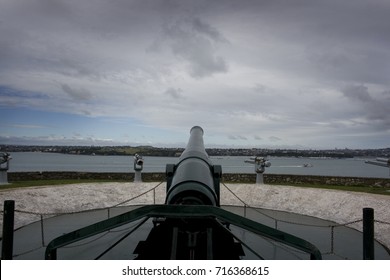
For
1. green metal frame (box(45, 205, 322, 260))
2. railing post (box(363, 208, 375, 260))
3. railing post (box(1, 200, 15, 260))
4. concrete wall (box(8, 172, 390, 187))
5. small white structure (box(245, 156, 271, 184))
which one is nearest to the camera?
green metal frame (box(45, 205, 322, 260))

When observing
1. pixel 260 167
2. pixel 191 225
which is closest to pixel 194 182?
pixel 191 225

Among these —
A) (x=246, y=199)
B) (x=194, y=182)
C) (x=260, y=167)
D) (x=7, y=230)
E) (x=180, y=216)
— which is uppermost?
(x=194, y=182)

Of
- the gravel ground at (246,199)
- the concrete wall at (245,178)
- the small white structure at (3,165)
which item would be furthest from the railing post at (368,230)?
the small white structure at (3,165)

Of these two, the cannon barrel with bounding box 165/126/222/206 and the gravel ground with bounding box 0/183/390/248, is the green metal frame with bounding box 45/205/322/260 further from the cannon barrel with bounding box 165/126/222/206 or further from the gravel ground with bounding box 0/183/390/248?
the gravel ground with bounding box 0/183/390/248

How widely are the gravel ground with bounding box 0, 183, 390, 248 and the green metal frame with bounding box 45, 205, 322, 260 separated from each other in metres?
6.86

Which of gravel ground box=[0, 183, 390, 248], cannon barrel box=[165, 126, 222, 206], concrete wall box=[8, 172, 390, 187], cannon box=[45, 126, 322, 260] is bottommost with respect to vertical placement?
gravel ground box=[0, 183, 390, 248]

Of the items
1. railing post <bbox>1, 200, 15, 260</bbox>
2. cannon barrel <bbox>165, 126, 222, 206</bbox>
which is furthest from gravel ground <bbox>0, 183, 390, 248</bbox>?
cannon barrel <bbox>165, 126, 222, 206</bbox>

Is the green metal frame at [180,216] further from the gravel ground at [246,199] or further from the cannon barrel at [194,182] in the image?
the gravel ground at [246,199]

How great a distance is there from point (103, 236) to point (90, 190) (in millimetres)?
5151

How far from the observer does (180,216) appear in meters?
3.85

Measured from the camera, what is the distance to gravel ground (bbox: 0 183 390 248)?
11.3 metres

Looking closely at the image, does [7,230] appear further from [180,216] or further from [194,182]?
[180,216]

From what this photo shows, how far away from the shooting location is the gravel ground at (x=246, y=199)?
11281 millimetres

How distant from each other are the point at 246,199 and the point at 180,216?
11.2 metres
